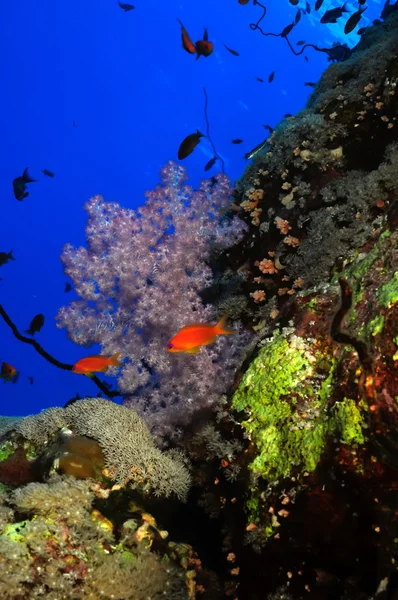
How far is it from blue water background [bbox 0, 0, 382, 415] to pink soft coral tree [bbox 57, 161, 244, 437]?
70.2 m

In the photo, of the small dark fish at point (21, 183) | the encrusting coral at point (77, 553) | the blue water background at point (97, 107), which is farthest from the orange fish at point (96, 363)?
the blue water background at point (97, 107)

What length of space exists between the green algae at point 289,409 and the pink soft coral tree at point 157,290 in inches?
41.6

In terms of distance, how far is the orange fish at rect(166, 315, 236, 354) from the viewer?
10.1 ft

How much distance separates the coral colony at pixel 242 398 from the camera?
6.79 ft

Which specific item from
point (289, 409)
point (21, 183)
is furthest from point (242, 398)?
point (21, 183)

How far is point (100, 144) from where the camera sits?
3819 inches

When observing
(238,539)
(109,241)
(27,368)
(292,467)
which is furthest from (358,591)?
(27,368)

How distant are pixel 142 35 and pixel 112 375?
328 feet

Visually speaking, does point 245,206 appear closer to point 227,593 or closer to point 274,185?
→ point 274,185

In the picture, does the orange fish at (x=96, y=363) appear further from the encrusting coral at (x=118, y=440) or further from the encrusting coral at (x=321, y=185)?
the encrusting coral at (x=321, y=185)

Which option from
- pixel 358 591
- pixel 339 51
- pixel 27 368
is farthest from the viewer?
pixel 27 368

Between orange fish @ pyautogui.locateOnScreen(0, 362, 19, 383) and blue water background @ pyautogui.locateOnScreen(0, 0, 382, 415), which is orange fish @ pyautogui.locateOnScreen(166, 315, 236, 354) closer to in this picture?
orange fish @ pyautogui.locateOnScreen(0, 362, 19, 383)

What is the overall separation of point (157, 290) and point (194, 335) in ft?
4.21

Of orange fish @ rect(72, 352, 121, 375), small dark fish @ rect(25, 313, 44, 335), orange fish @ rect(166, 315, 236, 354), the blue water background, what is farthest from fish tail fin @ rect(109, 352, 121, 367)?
the blue water background
